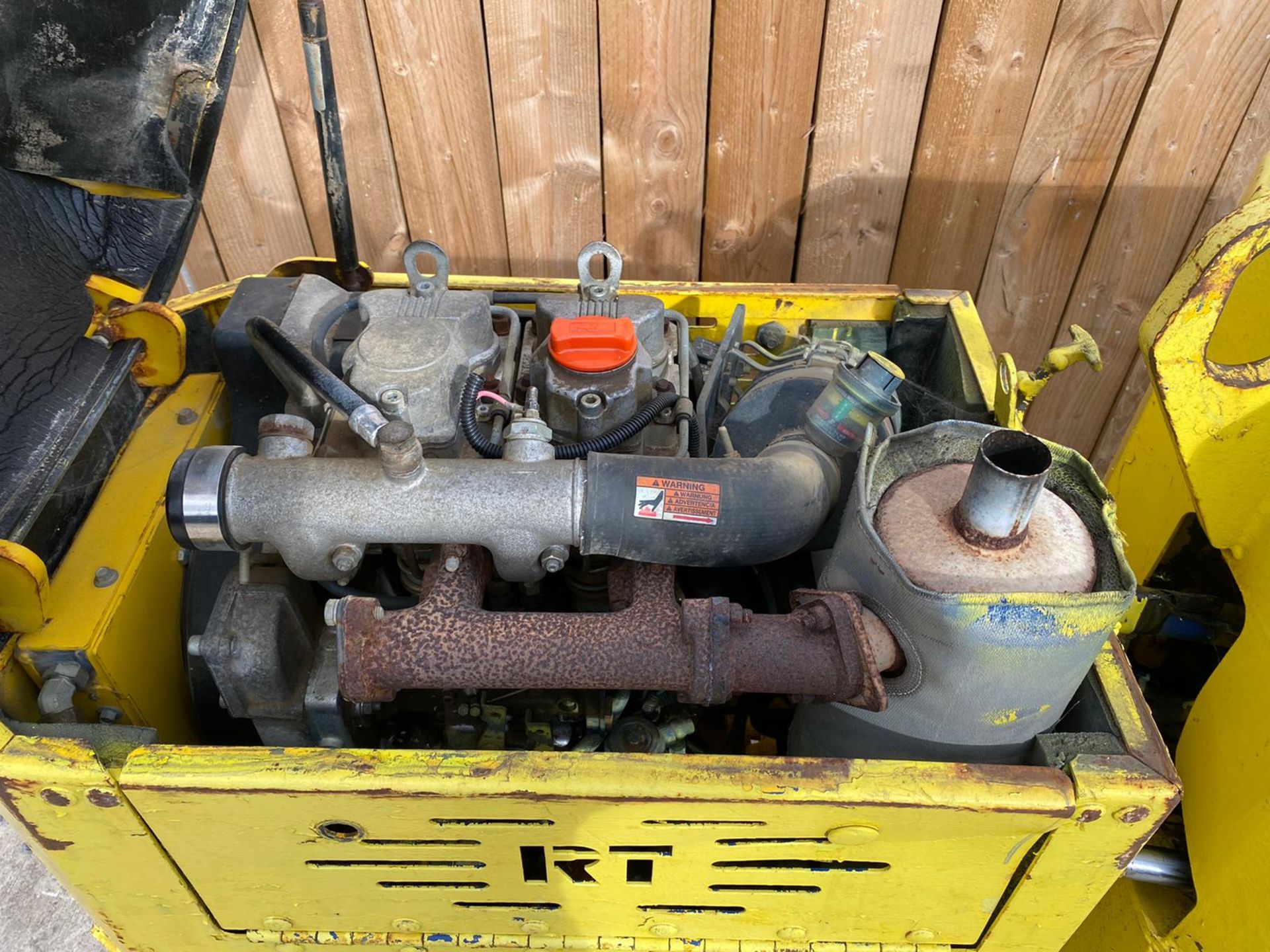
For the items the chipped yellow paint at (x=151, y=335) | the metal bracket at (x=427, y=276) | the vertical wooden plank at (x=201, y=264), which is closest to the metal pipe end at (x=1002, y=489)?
the metal bracket at (x=427, y=276)

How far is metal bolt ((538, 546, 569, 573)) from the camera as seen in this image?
111 cm

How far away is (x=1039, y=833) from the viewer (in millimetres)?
985

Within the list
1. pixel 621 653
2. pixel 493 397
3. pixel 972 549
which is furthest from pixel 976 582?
pixel 493 397

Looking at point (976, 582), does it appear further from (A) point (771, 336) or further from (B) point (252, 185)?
(B) point (252, 185)

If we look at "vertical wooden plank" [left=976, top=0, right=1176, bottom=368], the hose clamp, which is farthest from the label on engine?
"vertical wooden plank" [left=976, top=0, right=1176, bottom=368]

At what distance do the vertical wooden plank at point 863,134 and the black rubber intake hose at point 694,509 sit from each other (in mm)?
1160

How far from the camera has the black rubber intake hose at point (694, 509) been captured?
1.08m

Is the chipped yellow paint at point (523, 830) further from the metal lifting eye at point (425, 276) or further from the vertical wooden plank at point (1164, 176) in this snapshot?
the vertical wooden plank at point (1164, 176)

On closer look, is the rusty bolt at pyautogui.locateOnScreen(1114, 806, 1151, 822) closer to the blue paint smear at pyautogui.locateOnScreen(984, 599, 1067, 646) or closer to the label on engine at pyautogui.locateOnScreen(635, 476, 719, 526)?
the blue paint smear at pyautogui.locateOnScreen(984, 599, 1067, 646)

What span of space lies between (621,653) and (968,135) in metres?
1.55

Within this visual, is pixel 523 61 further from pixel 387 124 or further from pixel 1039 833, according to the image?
pixel 1039 833

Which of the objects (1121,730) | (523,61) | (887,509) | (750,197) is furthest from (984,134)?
(1121,730)

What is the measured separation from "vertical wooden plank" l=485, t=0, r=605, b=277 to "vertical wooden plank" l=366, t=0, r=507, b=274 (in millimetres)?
32

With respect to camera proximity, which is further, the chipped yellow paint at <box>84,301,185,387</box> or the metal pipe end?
the chipped yellow paint at <box>84,301,185,387</box>
